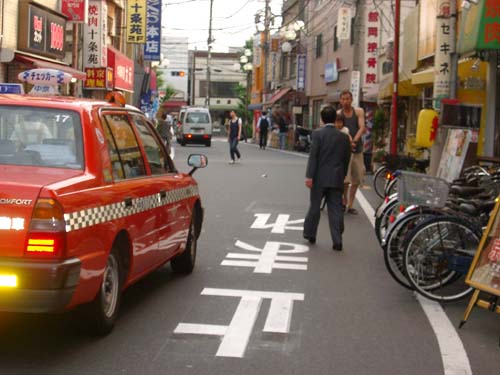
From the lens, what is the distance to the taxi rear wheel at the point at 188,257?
823 centimetres

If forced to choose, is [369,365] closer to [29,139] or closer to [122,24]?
[29,139]

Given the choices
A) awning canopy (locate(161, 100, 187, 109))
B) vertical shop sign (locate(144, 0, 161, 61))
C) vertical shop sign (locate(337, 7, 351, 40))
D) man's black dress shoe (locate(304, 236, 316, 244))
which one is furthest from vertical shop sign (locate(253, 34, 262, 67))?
man's black dress shoe (locate(304, 236, 316, 244))

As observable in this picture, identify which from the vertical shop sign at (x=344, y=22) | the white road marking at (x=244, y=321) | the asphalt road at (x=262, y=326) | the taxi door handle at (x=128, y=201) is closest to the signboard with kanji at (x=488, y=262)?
the asphalt road at (x=262, y=326)

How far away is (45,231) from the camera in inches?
193

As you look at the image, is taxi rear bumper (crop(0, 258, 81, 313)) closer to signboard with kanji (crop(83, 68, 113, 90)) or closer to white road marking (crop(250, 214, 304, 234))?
white road marking (crop(250, 214, 304, 234))

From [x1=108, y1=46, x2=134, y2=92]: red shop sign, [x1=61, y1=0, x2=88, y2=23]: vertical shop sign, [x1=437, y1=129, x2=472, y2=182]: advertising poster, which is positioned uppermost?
[x1=61, y1=0, x2=88, y2=23]: vertical shop sign

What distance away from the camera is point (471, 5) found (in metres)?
15.1

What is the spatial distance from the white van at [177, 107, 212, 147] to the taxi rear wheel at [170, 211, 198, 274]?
37.9 m

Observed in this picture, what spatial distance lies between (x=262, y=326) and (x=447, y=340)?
1366 millimetres

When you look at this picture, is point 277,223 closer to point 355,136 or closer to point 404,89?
point 355,136

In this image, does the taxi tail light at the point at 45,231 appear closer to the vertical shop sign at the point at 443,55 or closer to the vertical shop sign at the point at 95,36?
the vertical shop sign at the point at 443,55

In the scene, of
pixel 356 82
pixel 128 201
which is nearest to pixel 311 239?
pixel 128 201

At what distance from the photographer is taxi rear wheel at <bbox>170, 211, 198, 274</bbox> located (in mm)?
8234

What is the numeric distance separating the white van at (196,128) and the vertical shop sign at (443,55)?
32466mm
